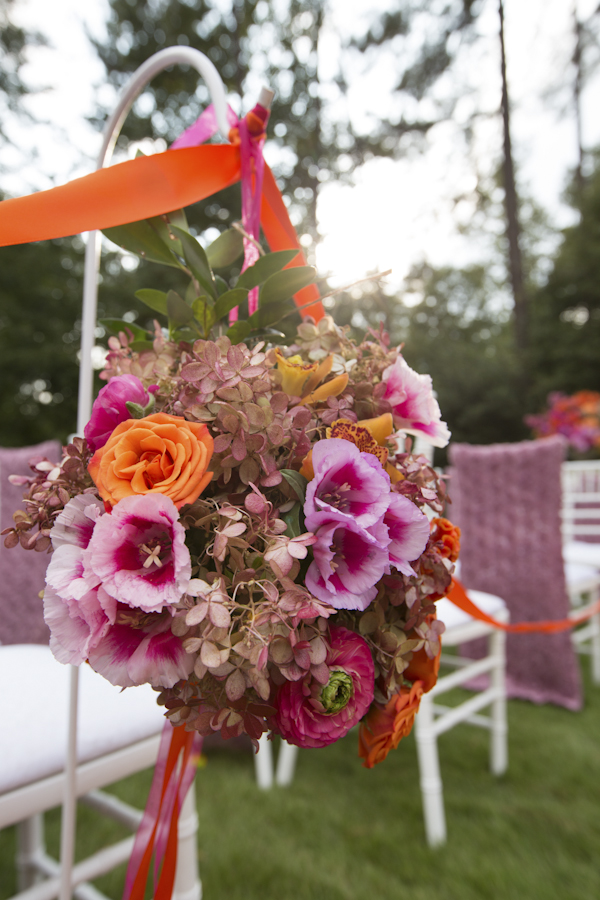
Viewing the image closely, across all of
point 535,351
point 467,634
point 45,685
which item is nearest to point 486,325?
point 535,351

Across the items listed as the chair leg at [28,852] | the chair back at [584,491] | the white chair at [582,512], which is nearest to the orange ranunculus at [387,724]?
the chair leg at [28,852]

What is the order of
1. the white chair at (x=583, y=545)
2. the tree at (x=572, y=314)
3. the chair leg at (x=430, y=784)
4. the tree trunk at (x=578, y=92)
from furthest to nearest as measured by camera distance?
the tree at (x=572, y=314) < the tree trunk at (x=578, y=92) < the white chair at (x=583, y=545) < the chair leg at (x=430, y=784)

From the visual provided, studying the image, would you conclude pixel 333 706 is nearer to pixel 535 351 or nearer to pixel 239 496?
pixel 239 496

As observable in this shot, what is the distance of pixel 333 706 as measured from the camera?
0.37 meters

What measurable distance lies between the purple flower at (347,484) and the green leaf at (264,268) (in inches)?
8.3

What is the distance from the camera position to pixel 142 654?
36 cm

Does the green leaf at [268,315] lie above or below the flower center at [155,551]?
above

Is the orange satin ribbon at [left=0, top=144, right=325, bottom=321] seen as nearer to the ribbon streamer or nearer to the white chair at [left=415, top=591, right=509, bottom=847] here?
the ribbon streamer

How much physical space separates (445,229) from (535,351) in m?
2.48

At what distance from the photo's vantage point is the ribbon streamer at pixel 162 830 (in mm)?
546

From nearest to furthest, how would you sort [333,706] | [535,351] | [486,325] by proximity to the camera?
[333,706]
[535,351]
[486,325]

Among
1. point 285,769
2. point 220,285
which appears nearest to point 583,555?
point 285,769

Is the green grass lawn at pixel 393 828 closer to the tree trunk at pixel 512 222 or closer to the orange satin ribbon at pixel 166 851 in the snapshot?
the orange satin ribbon at pixel 166 851

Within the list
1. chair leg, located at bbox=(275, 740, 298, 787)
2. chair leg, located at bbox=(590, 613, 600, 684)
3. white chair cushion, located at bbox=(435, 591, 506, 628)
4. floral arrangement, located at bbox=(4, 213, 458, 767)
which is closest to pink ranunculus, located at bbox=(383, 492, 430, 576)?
floral arrangement, located at bbox=(4, 213, 458, 767)
